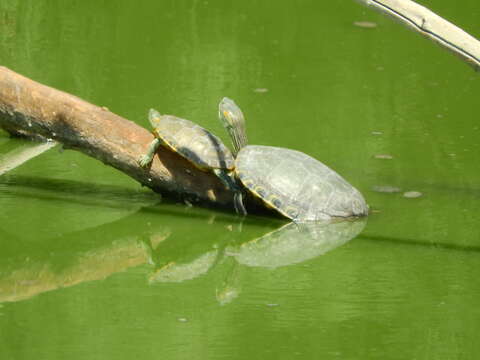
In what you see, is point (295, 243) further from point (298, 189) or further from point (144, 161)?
point (144, 161)

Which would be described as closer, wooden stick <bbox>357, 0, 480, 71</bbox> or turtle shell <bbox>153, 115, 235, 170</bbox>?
wooden stick <bbox>357, 0, 480, 71</bbox>

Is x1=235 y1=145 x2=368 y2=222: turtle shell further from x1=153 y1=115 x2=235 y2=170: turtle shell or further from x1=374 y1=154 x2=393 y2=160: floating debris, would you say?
x1=374 y1=154 x2=393 y2=160: floating debris

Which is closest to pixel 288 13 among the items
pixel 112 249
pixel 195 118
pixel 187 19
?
pixel 187 19

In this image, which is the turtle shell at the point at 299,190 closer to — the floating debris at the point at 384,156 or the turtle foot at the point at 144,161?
the turtle foot at the point at 144,161

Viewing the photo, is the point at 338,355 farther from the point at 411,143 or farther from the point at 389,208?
the point at 411,143

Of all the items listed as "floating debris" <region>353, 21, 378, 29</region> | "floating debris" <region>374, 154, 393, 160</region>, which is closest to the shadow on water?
"floating debris" <region>374, 154, 393, 160</region>

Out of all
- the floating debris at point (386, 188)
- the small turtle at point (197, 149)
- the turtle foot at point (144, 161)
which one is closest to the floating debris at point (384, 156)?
the floating debris at point (386, 188)
